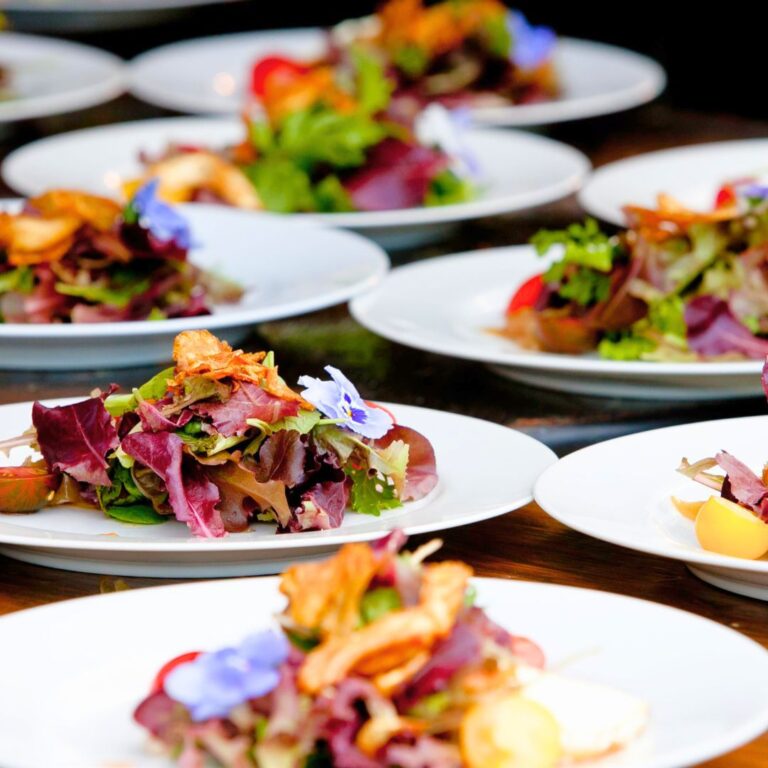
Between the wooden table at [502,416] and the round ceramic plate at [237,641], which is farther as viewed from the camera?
the wooden table at [502,416]

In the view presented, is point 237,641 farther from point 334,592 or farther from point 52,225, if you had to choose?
point 52,225

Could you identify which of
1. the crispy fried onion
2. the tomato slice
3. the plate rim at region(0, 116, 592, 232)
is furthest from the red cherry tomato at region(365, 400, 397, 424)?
the plate rim at region(0, 116, 592, 232)

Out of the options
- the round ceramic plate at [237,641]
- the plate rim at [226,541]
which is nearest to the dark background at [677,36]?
the plate rim at [226,541]

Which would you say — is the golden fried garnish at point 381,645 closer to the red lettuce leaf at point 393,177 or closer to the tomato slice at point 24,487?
the tomato slice at point 24,487

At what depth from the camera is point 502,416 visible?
1.66m

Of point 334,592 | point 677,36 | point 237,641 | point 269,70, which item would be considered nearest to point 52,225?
Result: point 237,641

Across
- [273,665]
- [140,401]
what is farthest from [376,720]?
[140,401]

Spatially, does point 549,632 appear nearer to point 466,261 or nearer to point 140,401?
point 140,401

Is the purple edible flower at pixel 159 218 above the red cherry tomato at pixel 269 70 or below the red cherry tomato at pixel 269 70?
above

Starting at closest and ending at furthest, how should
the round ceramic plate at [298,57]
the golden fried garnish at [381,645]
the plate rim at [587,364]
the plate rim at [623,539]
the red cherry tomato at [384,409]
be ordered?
the golden fried garnish at [381,645], the plate rim at [623,539], the red cherry tomato at [384,409], the plate rim at [587,364], the round ceramic plate at [298,57]

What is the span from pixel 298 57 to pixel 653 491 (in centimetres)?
248

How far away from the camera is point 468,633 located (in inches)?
34.2

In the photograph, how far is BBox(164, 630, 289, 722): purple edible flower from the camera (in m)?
0.84

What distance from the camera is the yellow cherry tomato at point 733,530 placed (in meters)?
1.15
